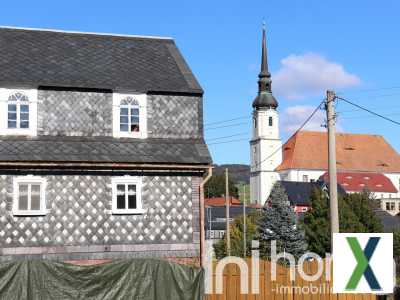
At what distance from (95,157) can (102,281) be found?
17.9ft

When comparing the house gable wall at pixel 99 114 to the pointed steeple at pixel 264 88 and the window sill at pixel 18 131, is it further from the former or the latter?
the pointed steeple at pixel 264 88

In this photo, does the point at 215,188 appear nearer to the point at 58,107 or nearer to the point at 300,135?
the point at 300,135

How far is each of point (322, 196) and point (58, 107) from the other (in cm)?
4153

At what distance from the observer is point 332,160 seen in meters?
17.6

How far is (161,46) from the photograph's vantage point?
24.5 metres

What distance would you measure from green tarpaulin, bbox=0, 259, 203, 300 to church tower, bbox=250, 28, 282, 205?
354ft

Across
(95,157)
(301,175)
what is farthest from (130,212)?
(301,175)

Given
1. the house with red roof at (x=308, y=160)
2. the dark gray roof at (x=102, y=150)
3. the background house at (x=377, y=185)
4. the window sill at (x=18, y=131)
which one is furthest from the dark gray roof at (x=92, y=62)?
the background house at (x=377, y=185)

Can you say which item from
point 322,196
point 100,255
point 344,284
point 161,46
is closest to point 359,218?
point 322,196

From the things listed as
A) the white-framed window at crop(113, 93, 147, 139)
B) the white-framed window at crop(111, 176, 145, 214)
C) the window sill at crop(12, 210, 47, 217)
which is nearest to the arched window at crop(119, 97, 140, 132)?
the white-framed window at crop(113, 93, 147, 139)

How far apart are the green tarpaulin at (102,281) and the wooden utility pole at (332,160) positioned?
4.15 meters

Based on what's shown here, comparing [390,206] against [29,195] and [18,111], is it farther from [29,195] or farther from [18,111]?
[29,195]

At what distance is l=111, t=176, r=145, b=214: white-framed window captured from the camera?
20.0 metres

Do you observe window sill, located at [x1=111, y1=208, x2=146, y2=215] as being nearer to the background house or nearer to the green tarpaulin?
the green tarpaulin
